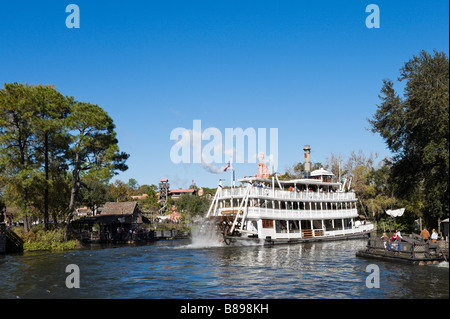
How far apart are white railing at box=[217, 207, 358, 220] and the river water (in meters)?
10.3

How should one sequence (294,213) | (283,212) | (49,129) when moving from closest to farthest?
(49,129)
(283,212)
(294,213)

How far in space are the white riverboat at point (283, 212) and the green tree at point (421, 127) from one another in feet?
42.8

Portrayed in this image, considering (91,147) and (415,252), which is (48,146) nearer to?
(91,147)

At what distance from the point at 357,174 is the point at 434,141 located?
4999 centimetres

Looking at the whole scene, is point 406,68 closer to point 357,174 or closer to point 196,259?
point 196,259

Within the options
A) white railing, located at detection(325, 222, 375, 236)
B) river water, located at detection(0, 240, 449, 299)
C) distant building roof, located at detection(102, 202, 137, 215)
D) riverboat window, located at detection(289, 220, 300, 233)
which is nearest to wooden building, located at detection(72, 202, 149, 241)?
distant building roof, located at detection(102, 202, 137, 215)

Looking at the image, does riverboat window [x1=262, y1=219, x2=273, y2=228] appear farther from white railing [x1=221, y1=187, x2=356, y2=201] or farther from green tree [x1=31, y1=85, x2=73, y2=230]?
green tree [x1=31, y1=85, x2=73, y2=230]

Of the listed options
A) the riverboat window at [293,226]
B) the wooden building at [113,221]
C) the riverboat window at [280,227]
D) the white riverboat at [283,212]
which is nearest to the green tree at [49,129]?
the wooden building at [113,221]

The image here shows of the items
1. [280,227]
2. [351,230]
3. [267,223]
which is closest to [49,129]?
[267,223]

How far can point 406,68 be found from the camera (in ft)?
101

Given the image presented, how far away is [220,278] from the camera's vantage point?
838 inches

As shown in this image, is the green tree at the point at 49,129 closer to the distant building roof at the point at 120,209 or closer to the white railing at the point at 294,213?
the distant building roof at the point at 120,209

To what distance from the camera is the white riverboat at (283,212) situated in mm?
40375

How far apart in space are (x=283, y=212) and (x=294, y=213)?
1782 millimetres
